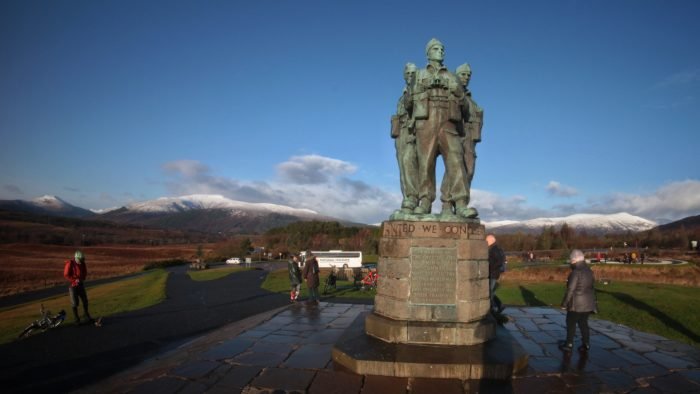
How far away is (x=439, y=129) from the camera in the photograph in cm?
627

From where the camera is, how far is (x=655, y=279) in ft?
83.4

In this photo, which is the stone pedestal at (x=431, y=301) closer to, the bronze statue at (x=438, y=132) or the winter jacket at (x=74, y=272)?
the bronze statue at (x=438, y=132)

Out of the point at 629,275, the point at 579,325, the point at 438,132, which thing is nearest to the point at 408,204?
the point at 438,132

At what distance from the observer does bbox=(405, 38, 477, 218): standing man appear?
6191 mm

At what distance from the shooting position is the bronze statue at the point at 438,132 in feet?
20.3

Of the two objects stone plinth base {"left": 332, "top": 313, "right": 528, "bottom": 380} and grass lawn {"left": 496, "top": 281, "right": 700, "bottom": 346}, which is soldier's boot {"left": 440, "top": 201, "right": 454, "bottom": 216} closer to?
stone plinth base {"left": 332, "top": 313, "right": 528, "bottom": 380}

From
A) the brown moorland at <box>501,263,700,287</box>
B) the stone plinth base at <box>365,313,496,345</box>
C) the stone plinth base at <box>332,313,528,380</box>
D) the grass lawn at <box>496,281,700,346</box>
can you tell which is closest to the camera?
the stone plinth base at <box>332,313,528,380</box>

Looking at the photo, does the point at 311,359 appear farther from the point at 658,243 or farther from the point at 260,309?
the point at 658,243

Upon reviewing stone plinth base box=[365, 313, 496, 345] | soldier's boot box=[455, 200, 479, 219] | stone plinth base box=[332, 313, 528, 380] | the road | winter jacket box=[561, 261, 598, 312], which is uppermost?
soldier's boot box=[455, 200, 479, 219]

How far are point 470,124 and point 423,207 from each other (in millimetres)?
2068

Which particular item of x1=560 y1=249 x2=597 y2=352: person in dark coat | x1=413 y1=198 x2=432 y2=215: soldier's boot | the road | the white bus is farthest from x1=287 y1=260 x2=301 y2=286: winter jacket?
the white bus

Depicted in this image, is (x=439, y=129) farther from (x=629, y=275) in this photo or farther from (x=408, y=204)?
(x=629, y=275)

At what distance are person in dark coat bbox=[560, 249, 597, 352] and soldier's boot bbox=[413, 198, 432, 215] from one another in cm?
248

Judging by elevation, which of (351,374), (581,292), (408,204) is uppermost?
(408,204)
